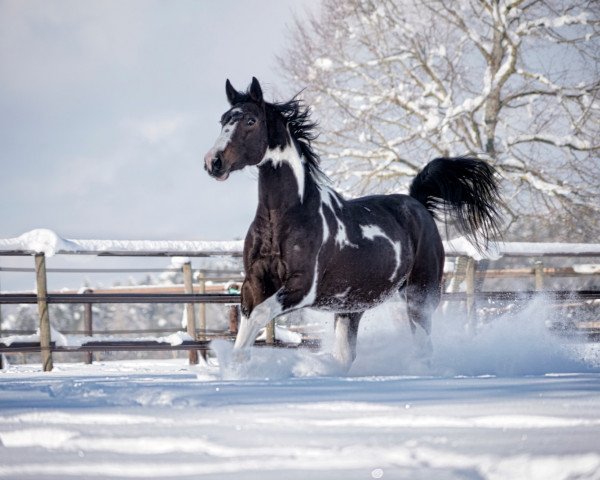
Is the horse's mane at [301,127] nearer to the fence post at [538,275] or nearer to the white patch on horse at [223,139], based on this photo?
the white patch on horse at [223,139]

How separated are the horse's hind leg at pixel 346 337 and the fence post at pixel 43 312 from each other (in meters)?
3.27

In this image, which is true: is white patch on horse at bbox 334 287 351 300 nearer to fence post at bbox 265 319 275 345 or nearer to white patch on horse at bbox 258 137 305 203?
white patch on horse at bbox 258 137 305 203

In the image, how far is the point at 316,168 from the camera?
418 cm

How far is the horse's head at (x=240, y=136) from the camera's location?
11.7 ft

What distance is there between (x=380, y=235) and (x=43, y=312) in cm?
379

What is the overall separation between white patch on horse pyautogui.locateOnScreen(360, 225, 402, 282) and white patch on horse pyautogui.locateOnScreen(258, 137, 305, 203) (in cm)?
57

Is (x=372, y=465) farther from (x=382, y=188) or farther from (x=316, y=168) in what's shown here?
(x=382, y=188)

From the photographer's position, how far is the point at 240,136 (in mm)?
3693

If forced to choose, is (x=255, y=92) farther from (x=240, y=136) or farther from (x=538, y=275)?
(x=538, y=275)

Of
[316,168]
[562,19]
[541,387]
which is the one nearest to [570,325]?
[562,19]

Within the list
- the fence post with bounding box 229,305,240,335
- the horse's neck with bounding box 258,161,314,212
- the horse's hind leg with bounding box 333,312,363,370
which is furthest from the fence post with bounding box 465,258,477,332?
the horse's neck with bounding box 258,161,314,212

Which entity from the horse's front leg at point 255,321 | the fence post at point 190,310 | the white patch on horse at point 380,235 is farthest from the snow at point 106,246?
the horse's front leg at point 255,321

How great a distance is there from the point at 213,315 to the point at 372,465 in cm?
4556

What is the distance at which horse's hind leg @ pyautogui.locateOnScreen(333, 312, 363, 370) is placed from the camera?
4.52 meters
